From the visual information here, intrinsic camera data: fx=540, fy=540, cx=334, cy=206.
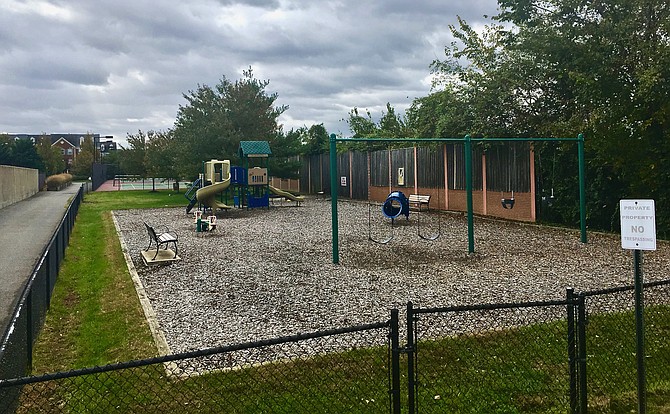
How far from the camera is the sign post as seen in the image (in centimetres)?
363

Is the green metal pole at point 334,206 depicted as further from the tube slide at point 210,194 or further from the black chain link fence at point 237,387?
the tube slide at point 210,194

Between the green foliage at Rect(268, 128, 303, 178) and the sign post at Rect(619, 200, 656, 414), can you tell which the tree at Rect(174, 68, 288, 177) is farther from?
the sign post at Rect(619, 200, 656, 414)

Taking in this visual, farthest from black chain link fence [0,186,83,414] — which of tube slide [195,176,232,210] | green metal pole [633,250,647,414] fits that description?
tube slide [195,176,232,210]

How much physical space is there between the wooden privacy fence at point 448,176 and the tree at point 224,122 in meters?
5.32

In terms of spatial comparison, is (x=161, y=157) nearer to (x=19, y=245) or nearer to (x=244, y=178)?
(x=244, y=178)

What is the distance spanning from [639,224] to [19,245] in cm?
A: 1469

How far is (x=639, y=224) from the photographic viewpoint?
3701 millimetres

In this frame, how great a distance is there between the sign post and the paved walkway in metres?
6.61

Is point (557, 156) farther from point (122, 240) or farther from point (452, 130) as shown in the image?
point (122, 240)

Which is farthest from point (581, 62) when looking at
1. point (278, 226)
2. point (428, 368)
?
point (428, 368)

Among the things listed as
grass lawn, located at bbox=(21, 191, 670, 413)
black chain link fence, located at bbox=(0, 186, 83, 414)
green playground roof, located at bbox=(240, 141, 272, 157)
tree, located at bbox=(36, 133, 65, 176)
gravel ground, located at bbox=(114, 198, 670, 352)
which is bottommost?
grass lawn, located at bbox=(21, 191, 670, 413)

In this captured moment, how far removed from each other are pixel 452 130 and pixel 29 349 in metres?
15.9

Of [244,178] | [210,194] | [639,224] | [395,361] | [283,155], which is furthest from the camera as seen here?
[283,155]

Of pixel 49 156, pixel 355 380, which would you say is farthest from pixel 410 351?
pixel 49 156
